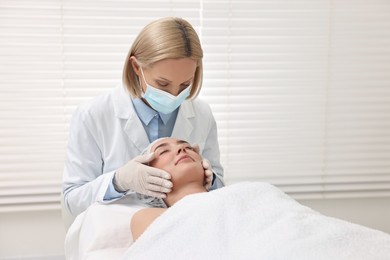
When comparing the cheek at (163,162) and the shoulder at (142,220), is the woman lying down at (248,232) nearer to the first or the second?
the shoulder at (142,220)

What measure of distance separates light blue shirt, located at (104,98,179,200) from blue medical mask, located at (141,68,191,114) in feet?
0.25

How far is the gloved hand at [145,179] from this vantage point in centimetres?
141

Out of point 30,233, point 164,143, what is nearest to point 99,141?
point 164,143

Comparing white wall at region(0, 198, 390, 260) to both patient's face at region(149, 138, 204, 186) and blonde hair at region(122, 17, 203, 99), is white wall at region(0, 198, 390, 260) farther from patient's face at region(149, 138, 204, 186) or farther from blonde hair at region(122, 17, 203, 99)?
blonde hair at region(122, 17, 203, 99)

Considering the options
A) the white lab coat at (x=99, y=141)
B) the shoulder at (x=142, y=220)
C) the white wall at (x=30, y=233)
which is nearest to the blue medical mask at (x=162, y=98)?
the white lab coat at (x=99, y=141)

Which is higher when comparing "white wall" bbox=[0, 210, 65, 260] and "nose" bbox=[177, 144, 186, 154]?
"nose" bbox=[177, 144, 186, 154]

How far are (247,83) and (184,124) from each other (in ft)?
2.36

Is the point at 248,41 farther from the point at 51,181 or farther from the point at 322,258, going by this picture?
the point at 322,258

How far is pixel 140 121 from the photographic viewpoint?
1.63m

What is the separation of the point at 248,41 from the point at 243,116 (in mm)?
372

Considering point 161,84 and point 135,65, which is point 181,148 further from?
point 135,65

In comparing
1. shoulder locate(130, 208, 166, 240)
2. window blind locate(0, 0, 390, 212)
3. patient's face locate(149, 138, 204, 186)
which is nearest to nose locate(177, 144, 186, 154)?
patient's face locate(149, 138, 204, 186)

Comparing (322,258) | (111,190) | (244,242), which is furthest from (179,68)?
→ (322,258)

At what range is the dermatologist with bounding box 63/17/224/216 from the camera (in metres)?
1.45
